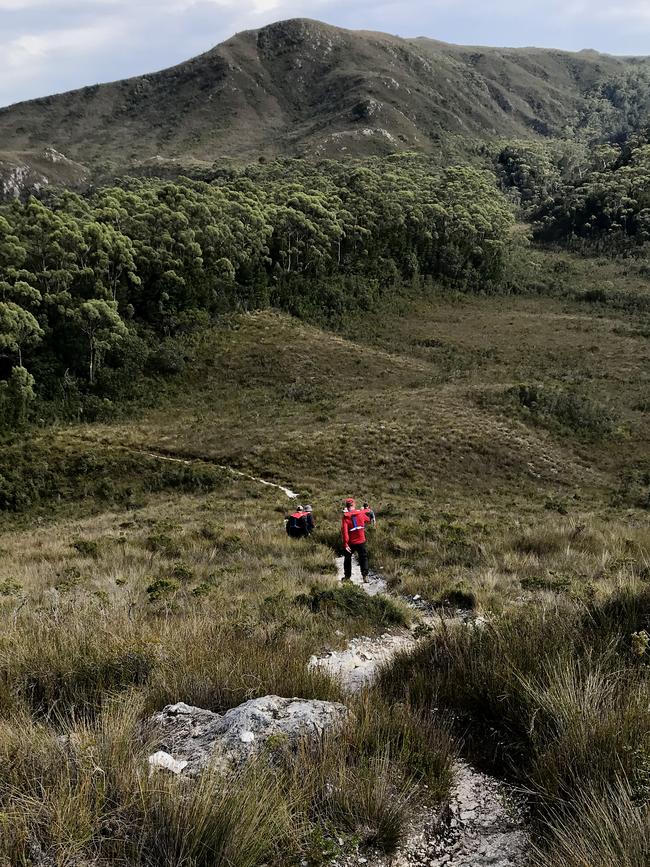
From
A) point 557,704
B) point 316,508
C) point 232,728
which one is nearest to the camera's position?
point 557,704

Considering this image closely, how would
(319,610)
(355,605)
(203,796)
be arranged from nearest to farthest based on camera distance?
(203,796)
(319,610)
(355,605)

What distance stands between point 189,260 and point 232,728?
4975 centimetres

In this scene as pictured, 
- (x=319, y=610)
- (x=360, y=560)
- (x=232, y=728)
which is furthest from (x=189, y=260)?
(x=232, y=728)

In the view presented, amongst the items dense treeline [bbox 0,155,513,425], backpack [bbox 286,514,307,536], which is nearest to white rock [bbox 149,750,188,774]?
backpack [bbox 286,514,307,536]

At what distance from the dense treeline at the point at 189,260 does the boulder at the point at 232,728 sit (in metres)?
34.8

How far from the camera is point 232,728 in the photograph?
336 cm

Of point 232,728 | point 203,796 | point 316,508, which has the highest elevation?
point 203,796

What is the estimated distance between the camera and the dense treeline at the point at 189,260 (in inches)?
1487

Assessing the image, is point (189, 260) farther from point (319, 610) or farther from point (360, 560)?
point (319, 610)

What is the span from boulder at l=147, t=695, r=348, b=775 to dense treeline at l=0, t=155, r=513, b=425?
114 ft

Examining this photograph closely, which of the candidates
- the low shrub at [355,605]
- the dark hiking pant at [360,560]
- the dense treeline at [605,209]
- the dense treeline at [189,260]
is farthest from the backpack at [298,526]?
the dense treeline at [605,209]

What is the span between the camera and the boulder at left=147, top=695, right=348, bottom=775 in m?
3.07

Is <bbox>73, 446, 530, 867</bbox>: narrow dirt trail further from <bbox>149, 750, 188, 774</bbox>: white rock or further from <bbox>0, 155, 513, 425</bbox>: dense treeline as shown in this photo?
<bbox>0, 155, 513, 425</bbox>: dense treeline

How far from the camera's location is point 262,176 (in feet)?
331
